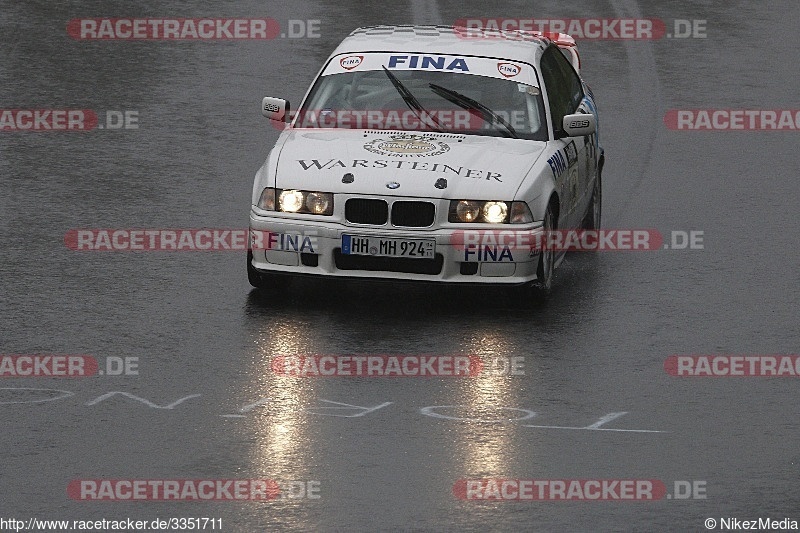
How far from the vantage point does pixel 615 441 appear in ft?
32.4

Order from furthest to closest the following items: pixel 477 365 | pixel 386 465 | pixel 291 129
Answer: pixel 291 129 → pixel 477 365 → pixel 386 465

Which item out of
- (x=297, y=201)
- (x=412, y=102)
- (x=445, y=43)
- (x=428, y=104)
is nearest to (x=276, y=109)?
(x=412, y=102)

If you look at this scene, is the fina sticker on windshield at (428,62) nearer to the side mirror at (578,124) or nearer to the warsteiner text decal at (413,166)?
the side mirror at (578,124)

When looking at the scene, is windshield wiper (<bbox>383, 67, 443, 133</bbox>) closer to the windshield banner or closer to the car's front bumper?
the windshield banner

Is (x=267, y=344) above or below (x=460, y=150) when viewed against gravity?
below

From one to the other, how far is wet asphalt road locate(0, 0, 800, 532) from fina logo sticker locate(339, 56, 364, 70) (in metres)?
1.56

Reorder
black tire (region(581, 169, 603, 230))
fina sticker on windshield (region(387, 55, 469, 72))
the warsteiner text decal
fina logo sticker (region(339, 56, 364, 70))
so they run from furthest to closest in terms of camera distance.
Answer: black tire (region(581, 169, 603, 230)) < fina logo sticker (region(339, 56, 364, 70)) < fina sticker on windshield (region(387, 55, 469, 72)) < the warsteiner text decal

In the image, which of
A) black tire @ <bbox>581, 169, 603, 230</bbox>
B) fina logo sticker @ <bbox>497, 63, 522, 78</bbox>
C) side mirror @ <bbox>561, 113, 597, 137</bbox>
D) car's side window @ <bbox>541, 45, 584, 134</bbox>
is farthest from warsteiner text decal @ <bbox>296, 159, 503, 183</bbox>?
black tire @ <bbox>581, 169, 603, 230</bbox>

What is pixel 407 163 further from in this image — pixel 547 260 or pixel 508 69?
pixel 508 69

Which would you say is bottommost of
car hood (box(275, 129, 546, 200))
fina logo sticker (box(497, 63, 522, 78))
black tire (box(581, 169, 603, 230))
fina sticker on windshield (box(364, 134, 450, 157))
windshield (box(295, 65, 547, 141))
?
black tire (box(581, 169, 603, 230))

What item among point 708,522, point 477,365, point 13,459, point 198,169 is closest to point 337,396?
point 477,365

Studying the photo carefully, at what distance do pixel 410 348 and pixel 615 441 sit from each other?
2094mm

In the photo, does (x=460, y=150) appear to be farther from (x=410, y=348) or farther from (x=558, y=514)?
(x=558, y=514)

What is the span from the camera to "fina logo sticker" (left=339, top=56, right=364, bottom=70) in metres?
14.0
